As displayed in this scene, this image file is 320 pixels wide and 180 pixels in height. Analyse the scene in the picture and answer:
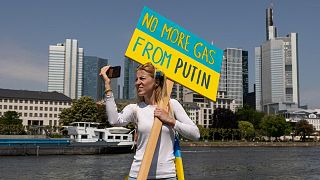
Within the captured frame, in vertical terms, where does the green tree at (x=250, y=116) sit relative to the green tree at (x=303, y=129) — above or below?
above

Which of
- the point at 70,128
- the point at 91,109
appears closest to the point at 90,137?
the point at 70,128

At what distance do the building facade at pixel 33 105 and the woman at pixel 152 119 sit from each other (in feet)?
541

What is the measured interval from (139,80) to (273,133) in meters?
150

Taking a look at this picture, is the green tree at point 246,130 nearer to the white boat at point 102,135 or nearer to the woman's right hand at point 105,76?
the white boat at point 102,135

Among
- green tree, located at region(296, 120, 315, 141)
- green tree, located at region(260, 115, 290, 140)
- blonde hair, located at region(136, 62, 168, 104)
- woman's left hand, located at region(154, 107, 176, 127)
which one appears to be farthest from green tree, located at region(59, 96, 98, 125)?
green tree, located at region(296, 120, 315, 141)

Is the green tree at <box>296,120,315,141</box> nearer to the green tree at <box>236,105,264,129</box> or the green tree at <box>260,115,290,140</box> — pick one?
the green tree at <box>236,105,264,129</box>

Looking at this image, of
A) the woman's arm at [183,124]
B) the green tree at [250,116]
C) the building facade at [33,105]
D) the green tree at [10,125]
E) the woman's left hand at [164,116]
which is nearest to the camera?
the woman's left hand at [164,116]

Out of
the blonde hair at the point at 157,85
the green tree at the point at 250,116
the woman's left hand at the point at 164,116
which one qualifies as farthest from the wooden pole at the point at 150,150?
the green tree at the point at 250,116

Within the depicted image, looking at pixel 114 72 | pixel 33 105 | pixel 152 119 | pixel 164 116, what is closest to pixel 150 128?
pixel 152 119

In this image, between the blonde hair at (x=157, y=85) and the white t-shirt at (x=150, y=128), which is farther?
the blonde hair at (x=157, y=85)

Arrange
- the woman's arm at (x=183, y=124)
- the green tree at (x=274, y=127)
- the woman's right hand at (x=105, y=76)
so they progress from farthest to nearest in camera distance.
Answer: the green tree at (x=274, y=127) < the woman's right hand at (x=105, y=76) < the woman's arm at (x=183, y=124)

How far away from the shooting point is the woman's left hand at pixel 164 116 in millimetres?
5125

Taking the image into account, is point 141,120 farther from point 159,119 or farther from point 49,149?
point 49,149

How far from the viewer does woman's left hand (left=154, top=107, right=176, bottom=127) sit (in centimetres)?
512
